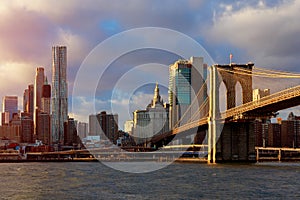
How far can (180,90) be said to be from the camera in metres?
139

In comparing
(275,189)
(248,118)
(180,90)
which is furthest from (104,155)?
(275,189)

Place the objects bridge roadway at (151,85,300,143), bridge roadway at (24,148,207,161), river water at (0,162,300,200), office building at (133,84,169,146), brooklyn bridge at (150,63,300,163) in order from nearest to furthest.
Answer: river water at (0,162,300,200)
bridge roadway at (151,85,300,143)
brooklyn bridge at (150,63,300,163)
bridge roadway at (24,148,207,161)
office building at (133,84,169,146)

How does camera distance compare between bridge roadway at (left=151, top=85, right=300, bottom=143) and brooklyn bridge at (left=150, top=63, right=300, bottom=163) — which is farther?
brooklyn bridge at (left=150, top=63, right=300, bottom=163)

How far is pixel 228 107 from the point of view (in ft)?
234

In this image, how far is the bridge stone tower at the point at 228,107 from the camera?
2736 inches

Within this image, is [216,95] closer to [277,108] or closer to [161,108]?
[277,108]

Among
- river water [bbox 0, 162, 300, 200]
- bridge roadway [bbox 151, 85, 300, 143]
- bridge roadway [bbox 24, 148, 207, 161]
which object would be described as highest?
bridge roadway [bbox 151, 85, 300, 143]

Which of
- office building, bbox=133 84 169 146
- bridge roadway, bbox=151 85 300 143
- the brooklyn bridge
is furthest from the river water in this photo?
office building, bbox=133 84 169 146

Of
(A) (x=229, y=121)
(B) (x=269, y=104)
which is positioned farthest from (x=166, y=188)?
(A) (x=229, y=121)

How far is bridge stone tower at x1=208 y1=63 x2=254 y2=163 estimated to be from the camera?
69500mm

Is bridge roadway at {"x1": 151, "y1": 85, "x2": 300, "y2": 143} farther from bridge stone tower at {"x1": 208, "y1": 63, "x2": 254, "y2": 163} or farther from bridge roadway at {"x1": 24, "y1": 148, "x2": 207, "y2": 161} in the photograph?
bridge roadway at {"x1": 24, "y1": 148, "x2": 207, "y2": 161}

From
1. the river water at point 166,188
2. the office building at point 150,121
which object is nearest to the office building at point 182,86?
the office building at point 150,121

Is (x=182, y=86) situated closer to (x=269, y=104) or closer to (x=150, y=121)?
(x=150, y=121)

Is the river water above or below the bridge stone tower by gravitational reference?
below
